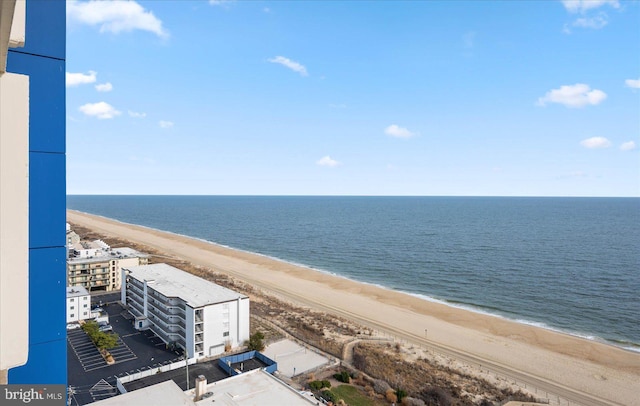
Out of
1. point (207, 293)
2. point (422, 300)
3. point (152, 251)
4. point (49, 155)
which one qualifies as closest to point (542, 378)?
point (422, 300)

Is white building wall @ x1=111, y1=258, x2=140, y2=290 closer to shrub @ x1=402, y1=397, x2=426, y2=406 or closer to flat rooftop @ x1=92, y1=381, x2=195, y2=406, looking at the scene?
flat rooftop @ x1=92, y1=381, x2=195, y2=406

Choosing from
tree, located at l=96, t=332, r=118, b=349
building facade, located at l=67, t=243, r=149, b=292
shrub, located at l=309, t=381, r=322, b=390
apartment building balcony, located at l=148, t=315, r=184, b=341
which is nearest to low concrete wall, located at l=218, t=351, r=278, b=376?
shrub, located at l=309, t=381, r=322, b=390

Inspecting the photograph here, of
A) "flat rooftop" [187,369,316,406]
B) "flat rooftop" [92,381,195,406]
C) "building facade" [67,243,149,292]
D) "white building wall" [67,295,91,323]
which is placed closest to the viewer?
"flat rooftop" [92,381,195,406]

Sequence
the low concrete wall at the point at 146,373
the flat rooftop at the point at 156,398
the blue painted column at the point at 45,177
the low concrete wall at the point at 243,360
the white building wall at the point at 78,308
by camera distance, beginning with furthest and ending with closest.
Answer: the white building wall at the point at 78,308 → the low concrete wall at the point at 243,360 → the low concrete wall at the point at 146,373 → the flat rooftop at the point at 156,398 → the blue painted column at the point at 45,177

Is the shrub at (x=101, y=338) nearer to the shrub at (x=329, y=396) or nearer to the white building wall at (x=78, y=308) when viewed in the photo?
the white building wall at (x=78, y=308)

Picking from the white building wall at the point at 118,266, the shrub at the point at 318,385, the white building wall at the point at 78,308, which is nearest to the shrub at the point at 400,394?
the shrub at the point at 318,385
